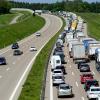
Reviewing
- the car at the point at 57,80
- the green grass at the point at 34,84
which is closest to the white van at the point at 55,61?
the green grass at the point at 34,84

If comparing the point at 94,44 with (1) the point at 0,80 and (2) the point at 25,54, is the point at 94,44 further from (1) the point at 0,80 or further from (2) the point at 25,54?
(1) the point at 0,80

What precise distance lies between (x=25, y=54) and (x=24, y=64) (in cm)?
1756

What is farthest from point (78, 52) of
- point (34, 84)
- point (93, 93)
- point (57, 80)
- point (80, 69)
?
point (93, 93)

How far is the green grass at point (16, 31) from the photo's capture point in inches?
4766

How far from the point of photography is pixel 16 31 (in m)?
142

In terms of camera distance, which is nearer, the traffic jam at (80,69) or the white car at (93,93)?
the white car at (93,93)

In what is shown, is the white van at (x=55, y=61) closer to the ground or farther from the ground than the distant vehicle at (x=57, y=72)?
closer to the ground

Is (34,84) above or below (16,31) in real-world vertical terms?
above

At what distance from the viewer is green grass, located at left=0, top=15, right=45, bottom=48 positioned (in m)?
121

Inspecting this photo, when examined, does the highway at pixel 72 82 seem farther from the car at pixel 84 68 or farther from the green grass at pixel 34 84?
the green grass at pixel 34 84

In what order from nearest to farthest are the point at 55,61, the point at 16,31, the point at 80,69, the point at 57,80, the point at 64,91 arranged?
the point at 64,91 → the point at 57,80 → the point at 80,69 → the point at 55,61 → the point at 16,31

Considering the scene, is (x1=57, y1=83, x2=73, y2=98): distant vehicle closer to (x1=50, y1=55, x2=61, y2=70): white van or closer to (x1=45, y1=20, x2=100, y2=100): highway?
(x1=45, y1=20, x2=100, y2=100): highway

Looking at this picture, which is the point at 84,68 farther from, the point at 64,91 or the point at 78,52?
the point at 64,91

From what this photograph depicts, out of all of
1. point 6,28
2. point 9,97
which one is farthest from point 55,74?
point 6,28
